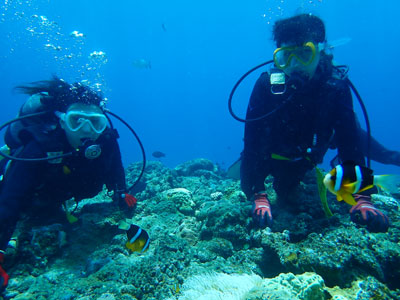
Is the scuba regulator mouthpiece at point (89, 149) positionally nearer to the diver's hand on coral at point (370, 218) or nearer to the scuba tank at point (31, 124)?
the scuba tank at point (31, 124)

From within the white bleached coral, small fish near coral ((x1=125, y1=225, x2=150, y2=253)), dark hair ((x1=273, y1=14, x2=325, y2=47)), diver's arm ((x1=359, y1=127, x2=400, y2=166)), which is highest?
dark hair ((x1=273, y1=14, x2=325, y2=47))

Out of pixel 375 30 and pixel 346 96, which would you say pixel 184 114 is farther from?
pixel 346 96

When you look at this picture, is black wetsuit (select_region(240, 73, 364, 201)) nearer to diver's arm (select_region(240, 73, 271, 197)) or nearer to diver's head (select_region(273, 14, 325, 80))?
diver's arm (select_region(240, 73, 271, 197))

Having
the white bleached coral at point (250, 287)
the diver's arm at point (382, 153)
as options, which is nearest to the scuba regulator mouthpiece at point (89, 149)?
the white bleached coral at point (250, 287)

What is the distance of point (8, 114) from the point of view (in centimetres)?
11331

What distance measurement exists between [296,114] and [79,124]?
12.0ft

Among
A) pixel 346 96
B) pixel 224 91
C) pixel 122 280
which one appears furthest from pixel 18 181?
pixel 224 91

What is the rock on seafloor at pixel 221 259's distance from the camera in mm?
2406

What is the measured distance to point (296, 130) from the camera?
3711 mm

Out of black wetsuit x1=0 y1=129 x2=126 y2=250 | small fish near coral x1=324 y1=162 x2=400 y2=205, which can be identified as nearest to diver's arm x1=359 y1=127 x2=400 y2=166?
small fish near coral x1=324 y1=162 x2=400 y2=205

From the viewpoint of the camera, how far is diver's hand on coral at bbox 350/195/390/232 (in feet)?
9.75

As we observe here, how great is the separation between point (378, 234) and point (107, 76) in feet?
424

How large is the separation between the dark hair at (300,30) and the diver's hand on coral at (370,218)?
8.39 ft

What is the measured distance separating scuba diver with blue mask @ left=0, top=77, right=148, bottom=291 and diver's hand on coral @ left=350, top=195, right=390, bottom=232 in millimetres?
3968
